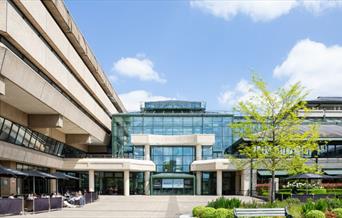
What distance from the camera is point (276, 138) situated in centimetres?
2923

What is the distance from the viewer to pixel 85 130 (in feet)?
165

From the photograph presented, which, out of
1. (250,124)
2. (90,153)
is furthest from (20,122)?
(90,153)

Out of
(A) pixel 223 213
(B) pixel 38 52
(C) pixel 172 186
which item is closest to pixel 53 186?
(C) pixel 172 186

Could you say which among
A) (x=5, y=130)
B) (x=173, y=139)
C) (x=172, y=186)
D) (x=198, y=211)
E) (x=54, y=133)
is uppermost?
(x=5, y=130)

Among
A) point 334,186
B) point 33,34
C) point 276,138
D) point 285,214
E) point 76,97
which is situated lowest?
point 334,186

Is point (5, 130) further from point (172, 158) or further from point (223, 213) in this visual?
point (172, 158)

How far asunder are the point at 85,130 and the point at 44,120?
11985 mm

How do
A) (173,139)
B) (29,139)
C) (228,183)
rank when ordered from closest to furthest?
(29,139), (228,183), (173,139)

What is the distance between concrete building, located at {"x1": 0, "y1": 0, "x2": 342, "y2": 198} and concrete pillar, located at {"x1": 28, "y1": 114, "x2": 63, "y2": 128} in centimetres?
8

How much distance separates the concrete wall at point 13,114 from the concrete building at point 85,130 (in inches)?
3.0

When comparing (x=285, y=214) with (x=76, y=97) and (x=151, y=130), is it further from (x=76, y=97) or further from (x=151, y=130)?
(x=151, y=130)

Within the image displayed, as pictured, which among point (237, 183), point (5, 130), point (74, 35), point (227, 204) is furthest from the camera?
point (237, 183)

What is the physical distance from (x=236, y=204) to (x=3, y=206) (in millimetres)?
12520

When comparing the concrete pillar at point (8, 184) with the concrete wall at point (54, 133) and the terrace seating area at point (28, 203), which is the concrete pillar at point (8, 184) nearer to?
the terrace seating area at point (28, 203)
